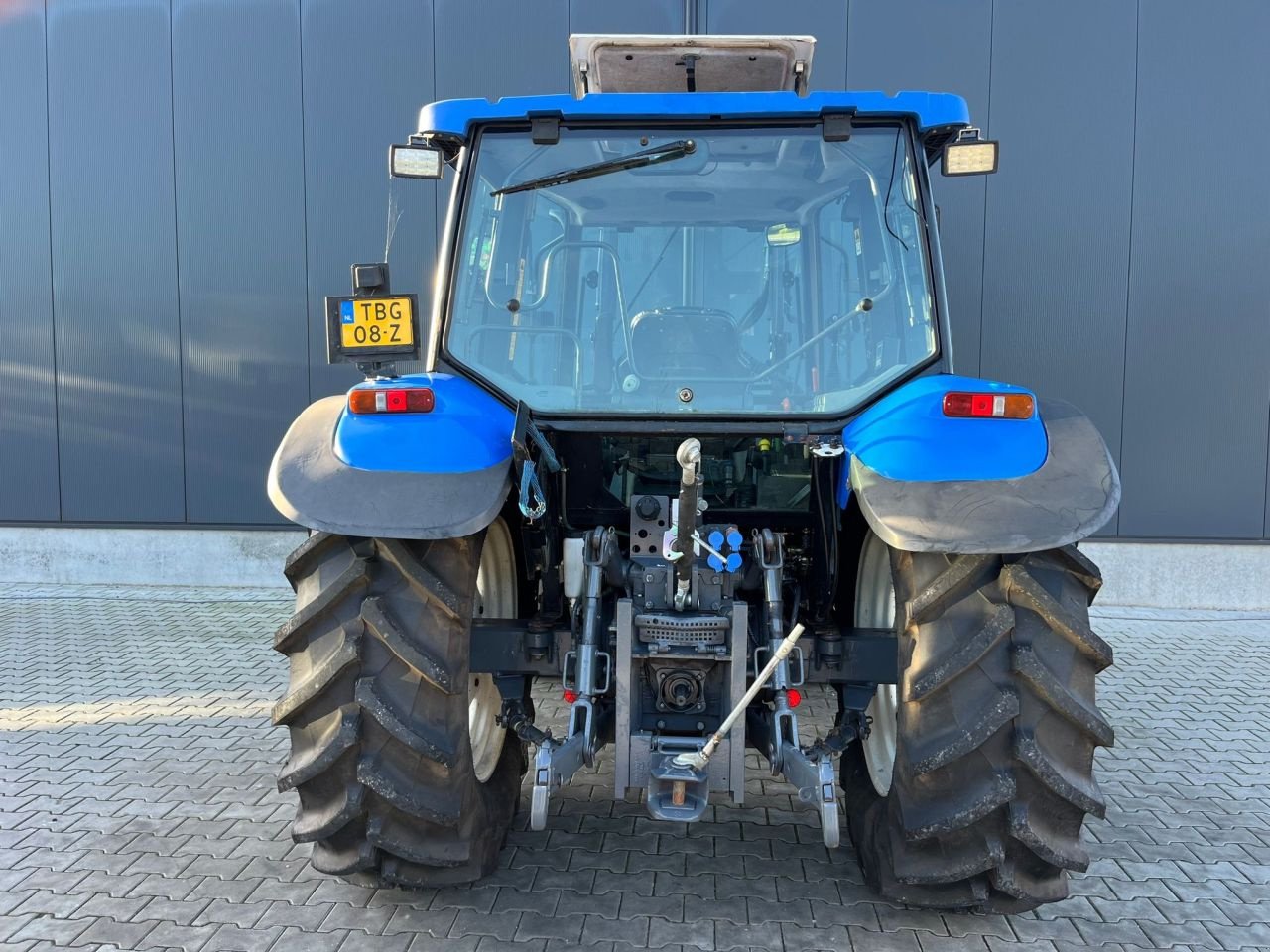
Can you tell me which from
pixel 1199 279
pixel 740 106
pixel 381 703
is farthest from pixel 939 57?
pixel 381 703

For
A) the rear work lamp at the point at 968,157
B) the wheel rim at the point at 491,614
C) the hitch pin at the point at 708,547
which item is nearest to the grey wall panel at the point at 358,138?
the wheel rim at the point at 491,614

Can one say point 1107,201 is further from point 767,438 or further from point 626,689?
point 626,689

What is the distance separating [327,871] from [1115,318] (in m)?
6.46

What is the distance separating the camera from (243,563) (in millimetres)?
7285

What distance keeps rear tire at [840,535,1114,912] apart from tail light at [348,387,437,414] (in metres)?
1.40

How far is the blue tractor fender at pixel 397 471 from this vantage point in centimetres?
237

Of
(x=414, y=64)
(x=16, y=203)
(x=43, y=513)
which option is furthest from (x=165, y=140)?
(x=43, y=513)

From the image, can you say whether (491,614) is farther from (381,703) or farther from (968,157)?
(968,157)

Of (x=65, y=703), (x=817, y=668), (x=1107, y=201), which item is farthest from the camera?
(x=1107, y=201)

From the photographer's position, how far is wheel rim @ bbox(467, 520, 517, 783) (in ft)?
10.1

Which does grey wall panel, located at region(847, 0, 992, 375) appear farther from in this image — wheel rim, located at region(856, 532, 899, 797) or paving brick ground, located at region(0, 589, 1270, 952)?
wheel rim, located at region(856, 532, 899, 797)

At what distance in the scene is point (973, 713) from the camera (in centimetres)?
237

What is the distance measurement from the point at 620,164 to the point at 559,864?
7.58 ft

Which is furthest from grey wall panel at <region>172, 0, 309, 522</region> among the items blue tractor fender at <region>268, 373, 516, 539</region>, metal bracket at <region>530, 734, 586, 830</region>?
metal bracket at <region>530, 734, 586, 830</region>
